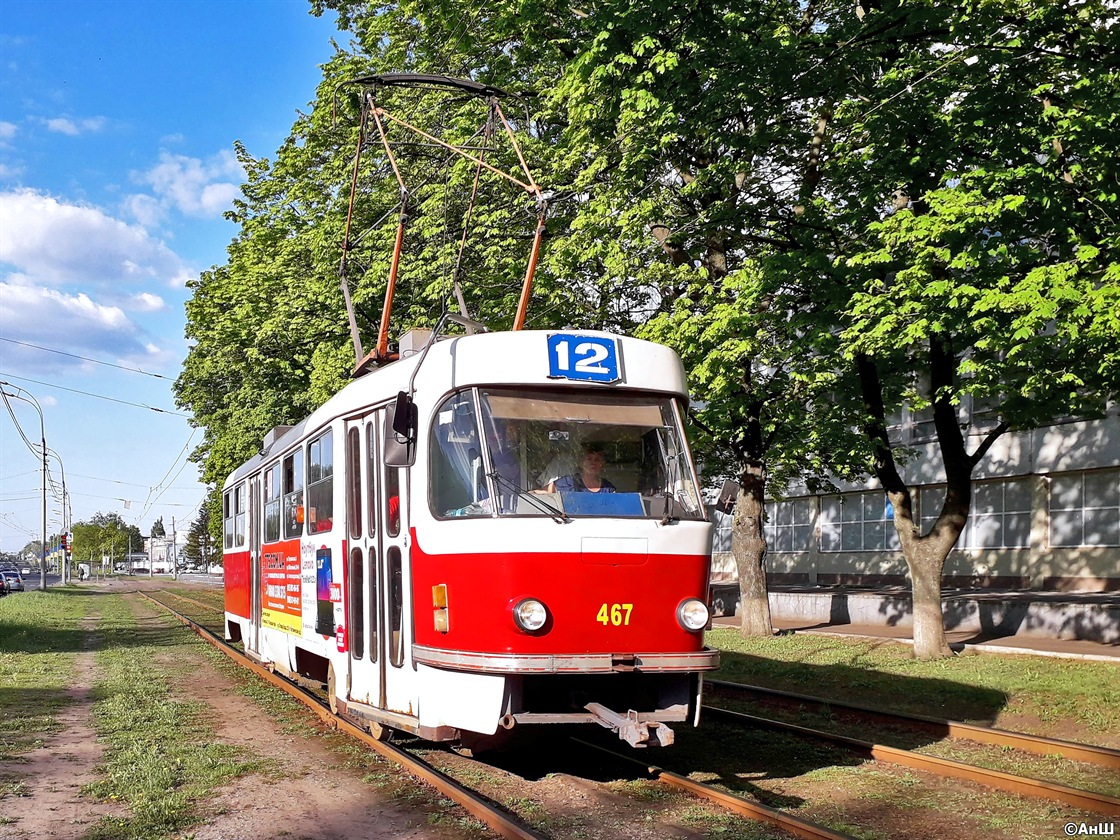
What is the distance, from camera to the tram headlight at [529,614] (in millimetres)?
8023

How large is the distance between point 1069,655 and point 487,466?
12.2 meters

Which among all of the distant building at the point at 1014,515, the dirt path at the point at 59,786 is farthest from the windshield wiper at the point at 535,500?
the distant building at the point at 1014,515

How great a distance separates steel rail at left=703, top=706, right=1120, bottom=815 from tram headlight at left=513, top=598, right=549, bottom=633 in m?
3.61

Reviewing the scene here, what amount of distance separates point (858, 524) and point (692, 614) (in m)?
36.0

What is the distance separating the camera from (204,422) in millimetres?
35344

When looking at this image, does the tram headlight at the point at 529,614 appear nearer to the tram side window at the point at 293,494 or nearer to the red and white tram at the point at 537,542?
the red and white tram at the point at 537,542

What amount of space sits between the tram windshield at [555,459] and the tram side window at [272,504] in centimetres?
642

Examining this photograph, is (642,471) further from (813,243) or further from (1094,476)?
(1094,476)

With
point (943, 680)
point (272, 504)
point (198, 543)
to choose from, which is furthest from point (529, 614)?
point (198, 543)

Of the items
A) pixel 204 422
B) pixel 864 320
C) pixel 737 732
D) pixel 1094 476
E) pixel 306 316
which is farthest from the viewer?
pixel 204 422

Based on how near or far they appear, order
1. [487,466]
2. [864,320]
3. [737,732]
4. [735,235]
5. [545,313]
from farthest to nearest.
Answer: [545,313]
[735,235]
[864,320]
[737,732]
[487,466]

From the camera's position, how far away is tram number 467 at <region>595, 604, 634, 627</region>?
27.0ft

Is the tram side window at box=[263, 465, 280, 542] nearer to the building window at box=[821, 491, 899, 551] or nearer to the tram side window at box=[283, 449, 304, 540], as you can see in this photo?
the tram side window at box=[283, 449, 304, 540]

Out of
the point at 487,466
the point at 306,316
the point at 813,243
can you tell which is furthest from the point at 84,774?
the point at 306,316
